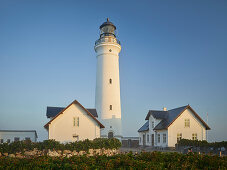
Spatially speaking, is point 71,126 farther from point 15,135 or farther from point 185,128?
point 185,128

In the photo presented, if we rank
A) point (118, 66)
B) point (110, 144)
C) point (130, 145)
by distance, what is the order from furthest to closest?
point (130, 145), point (118, 66), point (110, 144)

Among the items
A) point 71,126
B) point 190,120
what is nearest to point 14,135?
point 71,126

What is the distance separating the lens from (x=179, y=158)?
9734 mm

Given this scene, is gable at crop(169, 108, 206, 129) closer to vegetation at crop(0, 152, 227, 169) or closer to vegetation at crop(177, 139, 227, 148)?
vegetation at crop(177, 139, 227, 148)

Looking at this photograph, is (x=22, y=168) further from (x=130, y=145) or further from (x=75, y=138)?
(x=130, y=145)

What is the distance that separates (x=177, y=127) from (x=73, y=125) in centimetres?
1394

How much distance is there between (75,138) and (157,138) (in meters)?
13.2

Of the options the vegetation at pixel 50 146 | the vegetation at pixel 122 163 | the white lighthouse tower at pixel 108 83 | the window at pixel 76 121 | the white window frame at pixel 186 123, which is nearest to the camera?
the vegetation at pixel 122 163

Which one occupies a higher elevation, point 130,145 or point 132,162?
point 132,162

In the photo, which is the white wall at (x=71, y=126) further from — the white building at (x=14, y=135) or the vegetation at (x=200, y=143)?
the white building at (x=14, y=135)

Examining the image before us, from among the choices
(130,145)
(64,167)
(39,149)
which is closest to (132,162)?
(64,167)

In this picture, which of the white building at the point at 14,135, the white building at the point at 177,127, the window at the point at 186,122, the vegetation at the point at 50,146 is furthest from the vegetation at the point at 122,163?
the white building at the point at 14,135

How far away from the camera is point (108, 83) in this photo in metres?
33.4

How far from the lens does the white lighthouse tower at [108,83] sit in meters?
33.0
